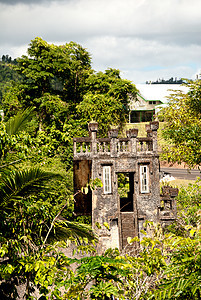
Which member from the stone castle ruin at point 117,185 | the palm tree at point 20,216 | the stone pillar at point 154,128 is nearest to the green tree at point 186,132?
the stone pillar at point 154,128

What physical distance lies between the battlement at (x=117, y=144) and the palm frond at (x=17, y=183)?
Answer: 11.9 m

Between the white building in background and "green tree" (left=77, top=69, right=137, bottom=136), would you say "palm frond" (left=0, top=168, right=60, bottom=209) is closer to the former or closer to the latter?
"green tree" (left=77, top=69, right=137, bottom=136)

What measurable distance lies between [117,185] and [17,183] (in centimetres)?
1290

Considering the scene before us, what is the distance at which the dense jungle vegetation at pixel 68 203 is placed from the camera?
18.5 feet

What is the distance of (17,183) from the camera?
6.21 meters

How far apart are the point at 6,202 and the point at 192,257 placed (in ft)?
12.8

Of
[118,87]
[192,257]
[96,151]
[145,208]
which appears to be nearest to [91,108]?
[118,87]

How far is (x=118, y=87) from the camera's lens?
32406mm

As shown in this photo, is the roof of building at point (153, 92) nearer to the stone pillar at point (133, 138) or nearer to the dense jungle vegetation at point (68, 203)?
the dense jungle vegetation at point (68, 203)

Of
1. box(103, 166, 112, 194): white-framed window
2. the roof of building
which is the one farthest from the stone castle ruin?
the roof of building

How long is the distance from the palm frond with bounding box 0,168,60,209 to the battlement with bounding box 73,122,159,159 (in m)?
11.9

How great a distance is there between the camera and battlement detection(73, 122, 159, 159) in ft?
60.2

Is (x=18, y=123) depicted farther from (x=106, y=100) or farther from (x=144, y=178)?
(x=106, y=100)

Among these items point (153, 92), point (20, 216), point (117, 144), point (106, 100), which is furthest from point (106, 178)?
point (153, 92)
